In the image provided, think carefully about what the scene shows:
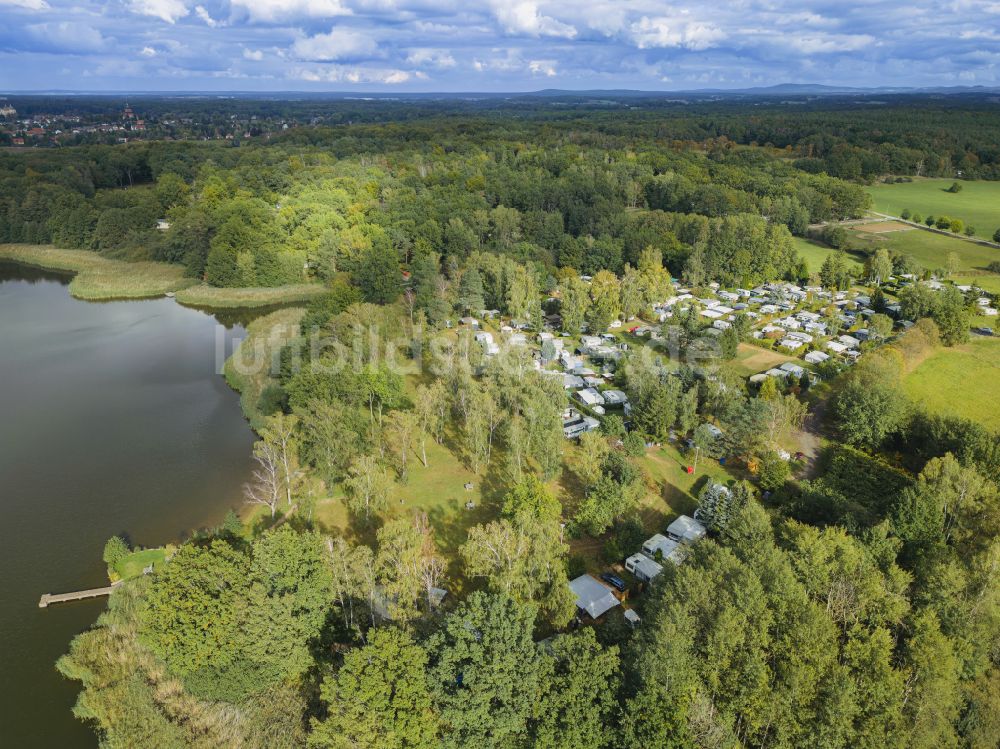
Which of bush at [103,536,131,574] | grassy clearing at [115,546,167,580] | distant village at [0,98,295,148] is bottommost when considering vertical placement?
grassy clearing at [115,546,167,580]

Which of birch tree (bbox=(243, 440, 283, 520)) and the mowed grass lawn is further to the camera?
the mowed grass lawn

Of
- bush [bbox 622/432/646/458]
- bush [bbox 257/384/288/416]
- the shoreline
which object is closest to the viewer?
bush [bbox 622/432/646/458]

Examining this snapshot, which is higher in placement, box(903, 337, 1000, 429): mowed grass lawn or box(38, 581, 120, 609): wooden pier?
box(903, 337, 1000, 429): mowed grass lawn

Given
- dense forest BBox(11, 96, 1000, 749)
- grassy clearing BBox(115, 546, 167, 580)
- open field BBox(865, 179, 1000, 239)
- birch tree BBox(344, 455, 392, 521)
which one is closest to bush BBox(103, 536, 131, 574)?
grassy clearing BBox(115, 546, 167, 580)

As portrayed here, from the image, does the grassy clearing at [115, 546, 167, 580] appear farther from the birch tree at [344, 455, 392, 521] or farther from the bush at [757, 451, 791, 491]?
the bush at [757, 451, 791, 491]

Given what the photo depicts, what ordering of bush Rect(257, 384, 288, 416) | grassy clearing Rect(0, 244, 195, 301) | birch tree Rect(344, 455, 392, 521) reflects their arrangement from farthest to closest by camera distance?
grassy clearing Rect(0, 244, 195, 301) → bush Rect(257, 384, 288, 416) → birch tree Rect(344, 455, 392, 521)

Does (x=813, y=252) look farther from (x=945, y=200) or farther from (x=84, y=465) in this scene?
(x=84, y=465)

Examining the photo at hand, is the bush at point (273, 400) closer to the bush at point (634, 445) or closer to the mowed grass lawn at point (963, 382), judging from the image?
the bush at point (634, 445)

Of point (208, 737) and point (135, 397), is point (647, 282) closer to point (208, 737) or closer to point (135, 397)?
point (135, 397)
